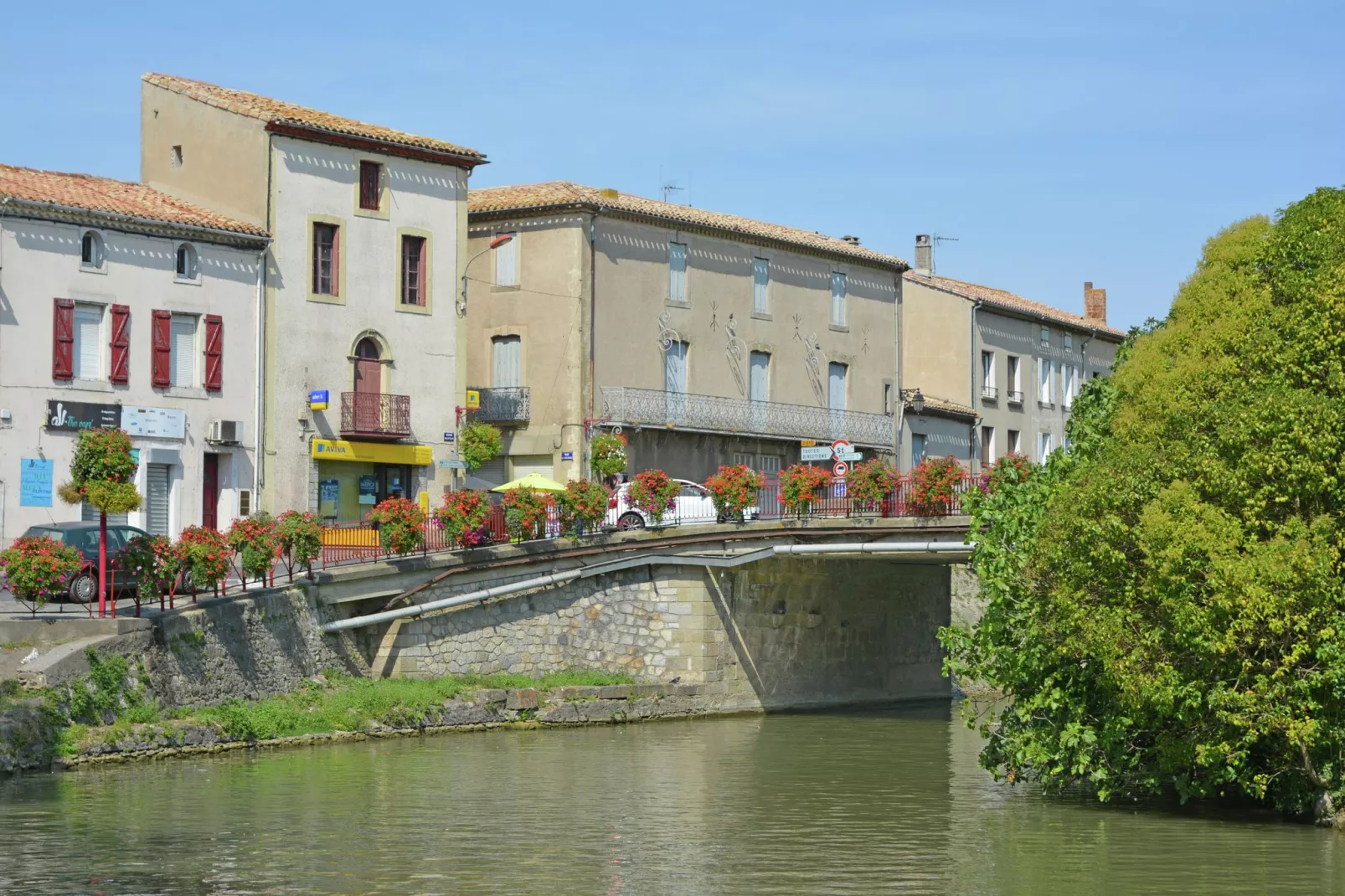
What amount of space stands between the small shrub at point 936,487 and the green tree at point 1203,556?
13.3 m

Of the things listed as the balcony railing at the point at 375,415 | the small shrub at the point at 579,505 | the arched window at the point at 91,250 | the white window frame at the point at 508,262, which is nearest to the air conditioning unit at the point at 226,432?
the balcony railing at the point at 375,415

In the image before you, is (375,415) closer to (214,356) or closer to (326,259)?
(326,259)

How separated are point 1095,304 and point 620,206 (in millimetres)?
34773

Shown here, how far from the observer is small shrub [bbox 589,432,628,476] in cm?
4650

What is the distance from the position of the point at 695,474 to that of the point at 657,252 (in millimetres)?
6585

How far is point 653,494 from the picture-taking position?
43000mm

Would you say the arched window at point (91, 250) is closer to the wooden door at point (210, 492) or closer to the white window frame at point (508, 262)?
the wooden door at point (210, 492)

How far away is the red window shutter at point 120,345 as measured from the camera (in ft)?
135

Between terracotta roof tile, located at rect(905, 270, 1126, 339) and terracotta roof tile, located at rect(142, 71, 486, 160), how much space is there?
80.4ft

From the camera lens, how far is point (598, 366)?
52.1 m

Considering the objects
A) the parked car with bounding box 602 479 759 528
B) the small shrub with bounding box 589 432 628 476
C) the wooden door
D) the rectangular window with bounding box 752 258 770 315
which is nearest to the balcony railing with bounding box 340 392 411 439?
the wooden door

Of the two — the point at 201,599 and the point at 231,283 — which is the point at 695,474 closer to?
the point at 231,283

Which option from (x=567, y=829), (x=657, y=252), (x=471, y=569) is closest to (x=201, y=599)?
(x=471, y=569)

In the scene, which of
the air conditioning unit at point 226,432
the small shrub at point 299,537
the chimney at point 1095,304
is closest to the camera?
the small shrub at point 299,537
